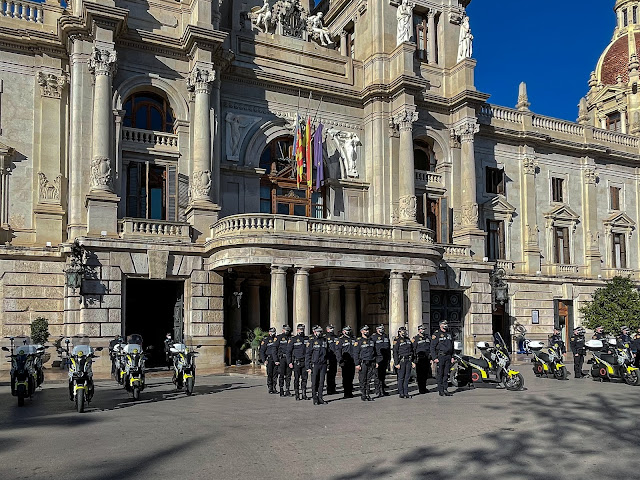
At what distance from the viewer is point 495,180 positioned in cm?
3847

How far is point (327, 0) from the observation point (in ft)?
132

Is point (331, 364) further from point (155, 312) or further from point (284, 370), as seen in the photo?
point (155, 312)

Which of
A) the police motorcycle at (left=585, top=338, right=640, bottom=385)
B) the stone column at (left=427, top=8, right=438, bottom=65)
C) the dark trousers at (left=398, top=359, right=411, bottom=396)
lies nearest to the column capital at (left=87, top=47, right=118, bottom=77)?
the dark trousers at (left=398, top=359, right=411, bottom=396)

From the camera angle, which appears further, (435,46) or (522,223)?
→ (522,223)

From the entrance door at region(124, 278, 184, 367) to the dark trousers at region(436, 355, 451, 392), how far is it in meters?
12.2

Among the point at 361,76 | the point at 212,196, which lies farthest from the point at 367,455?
the point at 361,76

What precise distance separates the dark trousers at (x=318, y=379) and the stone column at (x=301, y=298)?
313 inches

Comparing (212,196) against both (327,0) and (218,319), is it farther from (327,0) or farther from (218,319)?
(327,0)

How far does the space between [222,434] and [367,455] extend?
3.01 m

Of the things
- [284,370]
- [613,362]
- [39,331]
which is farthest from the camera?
[39,331]

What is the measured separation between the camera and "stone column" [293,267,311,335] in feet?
82.6

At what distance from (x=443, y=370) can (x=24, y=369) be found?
431 inches

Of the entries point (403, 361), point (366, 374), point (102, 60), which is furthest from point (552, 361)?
point (102, 60)

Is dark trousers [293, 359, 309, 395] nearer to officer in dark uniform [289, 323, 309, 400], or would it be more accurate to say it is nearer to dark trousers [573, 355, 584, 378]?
officer in dark uniform [289, 323, 309, 400]
